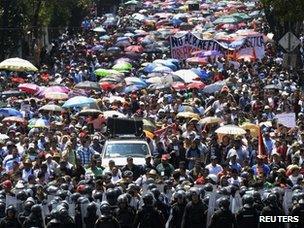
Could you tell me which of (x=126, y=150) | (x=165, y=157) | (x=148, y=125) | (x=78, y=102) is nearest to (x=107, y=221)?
(x=165, y=157)

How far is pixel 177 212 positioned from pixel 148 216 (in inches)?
23.0

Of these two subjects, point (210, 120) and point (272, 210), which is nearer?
point (272, 210)

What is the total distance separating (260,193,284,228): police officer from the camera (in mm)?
19967

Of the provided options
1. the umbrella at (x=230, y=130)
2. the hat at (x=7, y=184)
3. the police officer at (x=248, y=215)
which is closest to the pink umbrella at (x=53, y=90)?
the umbrella at (x=230, y=130)

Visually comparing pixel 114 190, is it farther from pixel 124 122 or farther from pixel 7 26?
pixel 7 26

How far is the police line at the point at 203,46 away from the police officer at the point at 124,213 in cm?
2463

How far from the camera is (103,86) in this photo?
133ft

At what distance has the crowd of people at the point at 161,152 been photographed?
Answer: 20422mm

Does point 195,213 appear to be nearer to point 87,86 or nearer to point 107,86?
point 87,86

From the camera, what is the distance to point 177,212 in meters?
20.7

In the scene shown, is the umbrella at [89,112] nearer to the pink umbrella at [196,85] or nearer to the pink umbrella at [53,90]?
the pink umbrella at [53,90]

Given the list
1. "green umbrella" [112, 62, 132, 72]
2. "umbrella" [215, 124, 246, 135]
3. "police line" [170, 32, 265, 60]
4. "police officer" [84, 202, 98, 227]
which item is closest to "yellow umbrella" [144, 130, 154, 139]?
"umbrella" [215, 124, 246, 135]

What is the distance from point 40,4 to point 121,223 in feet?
136

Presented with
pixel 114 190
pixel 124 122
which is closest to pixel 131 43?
pixel 124 122
